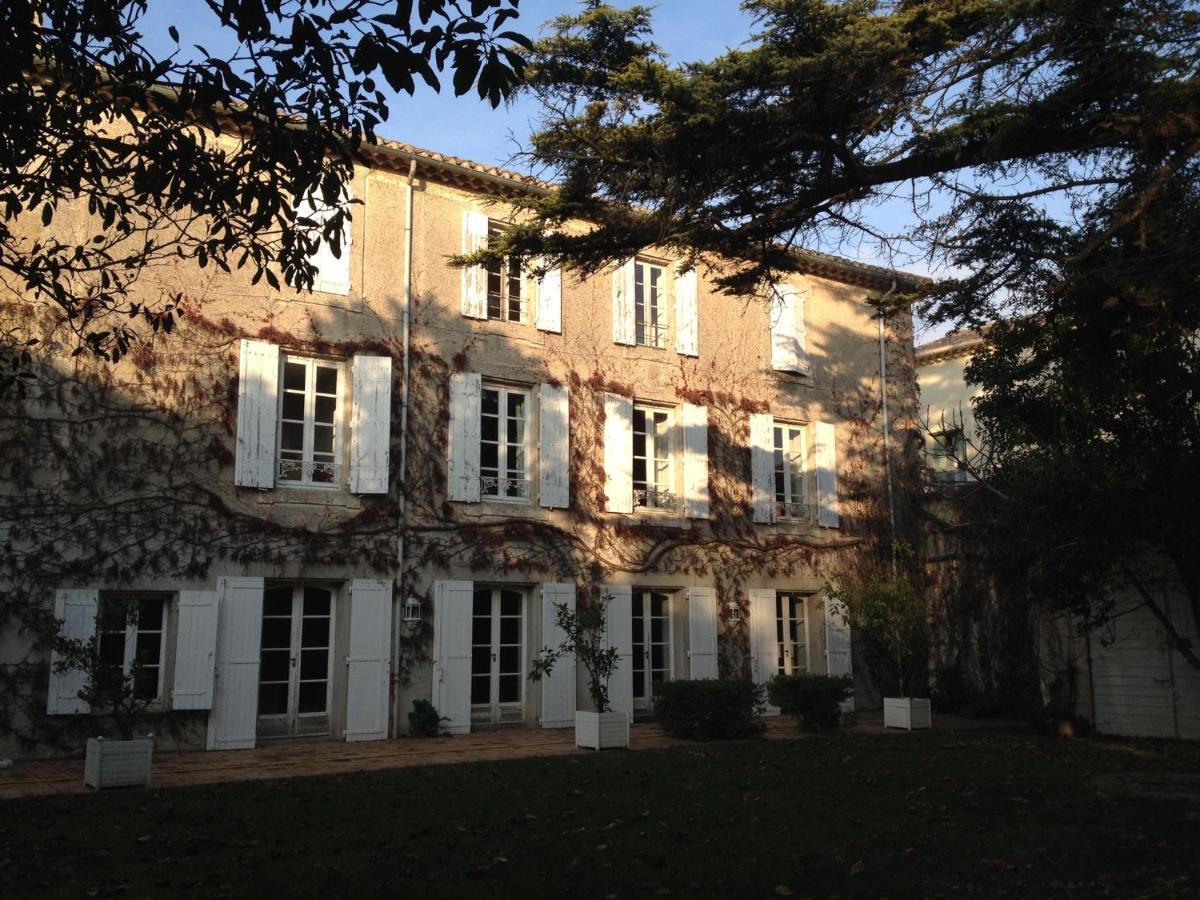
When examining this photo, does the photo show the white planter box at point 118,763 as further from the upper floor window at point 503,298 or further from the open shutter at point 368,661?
the upper floor window at point 503,298

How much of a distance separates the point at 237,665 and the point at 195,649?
486 mm

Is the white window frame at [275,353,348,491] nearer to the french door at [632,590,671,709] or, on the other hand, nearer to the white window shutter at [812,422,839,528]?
the french door at [632,590,671,709]

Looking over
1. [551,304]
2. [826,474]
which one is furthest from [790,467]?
[551,304]

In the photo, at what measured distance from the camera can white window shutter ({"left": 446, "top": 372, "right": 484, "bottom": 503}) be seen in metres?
12.8

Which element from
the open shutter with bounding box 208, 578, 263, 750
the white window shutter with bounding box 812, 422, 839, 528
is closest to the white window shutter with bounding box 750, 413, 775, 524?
the white window shutter with bounding box 812, 422, 839, 528

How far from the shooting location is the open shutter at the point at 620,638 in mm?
13664

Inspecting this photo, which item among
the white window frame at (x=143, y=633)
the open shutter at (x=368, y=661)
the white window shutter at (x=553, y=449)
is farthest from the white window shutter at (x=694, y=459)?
the white window frame at (x=143, y=633)

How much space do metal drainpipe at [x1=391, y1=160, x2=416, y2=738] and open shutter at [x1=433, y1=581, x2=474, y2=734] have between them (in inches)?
17.4

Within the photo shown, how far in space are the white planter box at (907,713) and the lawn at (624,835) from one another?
391 cm

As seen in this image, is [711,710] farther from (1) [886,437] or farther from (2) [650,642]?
(1) [886,437]

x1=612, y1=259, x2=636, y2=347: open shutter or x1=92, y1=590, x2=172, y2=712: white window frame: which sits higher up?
x1=612, y1=259, x2=636, y2=347: open shutter

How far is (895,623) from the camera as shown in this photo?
13.5 metres

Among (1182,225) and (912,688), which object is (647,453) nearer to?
(912,688)

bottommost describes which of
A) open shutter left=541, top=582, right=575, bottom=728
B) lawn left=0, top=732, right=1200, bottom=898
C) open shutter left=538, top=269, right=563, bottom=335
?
lawn left=0, top=732, right=1200, bottom=898
